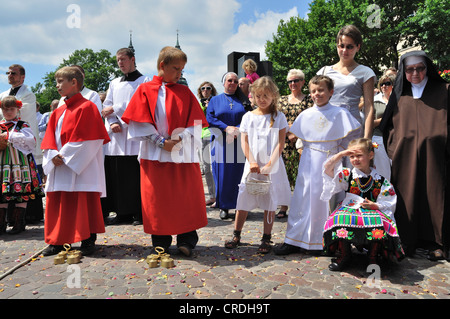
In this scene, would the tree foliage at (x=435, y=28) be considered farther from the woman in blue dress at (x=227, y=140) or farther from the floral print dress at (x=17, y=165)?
the floral print dress at (x=17, y=165)

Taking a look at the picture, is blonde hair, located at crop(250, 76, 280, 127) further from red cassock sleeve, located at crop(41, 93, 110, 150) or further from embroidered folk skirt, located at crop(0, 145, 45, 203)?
embroidered folk skirt, located at crop(0, 145, 45, 203)

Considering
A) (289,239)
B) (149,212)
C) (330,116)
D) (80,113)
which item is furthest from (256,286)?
(80,113)

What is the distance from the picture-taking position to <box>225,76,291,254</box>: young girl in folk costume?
4.42 meters

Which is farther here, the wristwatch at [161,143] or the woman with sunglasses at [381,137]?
the woman with sunglasses at [381,137]

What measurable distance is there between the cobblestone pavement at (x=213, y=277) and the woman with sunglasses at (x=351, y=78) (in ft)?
5.42

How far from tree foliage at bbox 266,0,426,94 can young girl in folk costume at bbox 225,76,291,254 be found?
19708 millimetres

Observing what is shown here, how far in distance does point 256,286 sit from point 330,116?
2120 millimetres

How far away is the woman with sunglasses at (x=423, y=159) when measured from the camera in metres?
4.37

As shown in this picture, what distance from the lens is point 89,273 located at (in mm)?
3719

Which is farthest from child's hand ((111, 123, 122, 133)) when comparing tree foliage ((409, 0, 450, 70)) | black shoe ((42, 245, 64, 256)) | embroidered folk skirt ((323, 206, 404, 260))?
tree foliage ((409, 0, 450, 70))

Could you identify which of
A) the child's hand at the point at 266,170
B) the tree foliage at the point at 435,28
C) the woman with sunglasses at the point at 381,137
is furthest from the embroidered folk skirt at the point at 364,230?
the tree foliage at the point at 435,28

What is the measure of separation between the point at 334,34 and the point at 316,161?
23764 millimetres

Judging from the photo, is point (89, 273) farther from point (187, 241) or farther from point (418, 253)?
point (418, 253)

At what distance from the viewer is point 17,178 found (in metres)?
5.67
